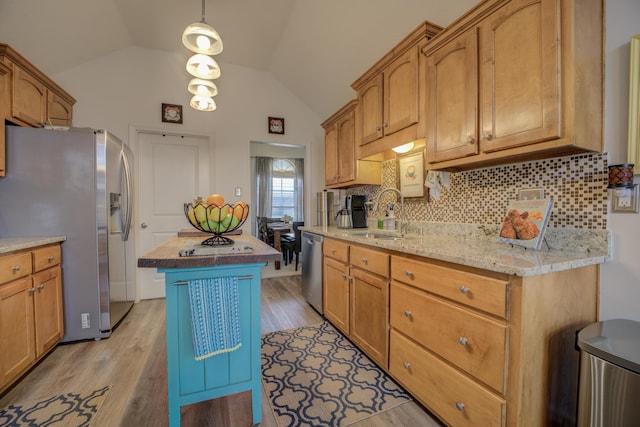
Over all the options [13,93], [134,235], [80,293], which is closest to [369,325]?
[80,293]

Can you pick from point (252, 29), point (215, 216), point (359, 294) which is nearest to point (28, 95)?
point (252, 29)

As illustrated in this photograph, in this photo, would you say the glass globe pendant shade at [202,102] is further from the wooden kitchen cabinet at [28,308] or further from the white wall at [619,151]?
the white wall at [619,151]

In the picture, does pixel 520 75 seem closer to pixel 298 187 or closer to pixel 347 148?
pixel 347 148

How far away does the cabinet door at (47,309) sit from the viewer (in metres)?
1.80

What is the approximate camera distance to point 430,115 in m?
1.71

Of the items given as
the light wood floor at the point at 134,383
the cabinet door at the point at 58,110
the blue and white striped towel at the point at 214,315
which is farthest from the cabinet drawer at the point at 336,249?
the cabinet door at the point at 58,110

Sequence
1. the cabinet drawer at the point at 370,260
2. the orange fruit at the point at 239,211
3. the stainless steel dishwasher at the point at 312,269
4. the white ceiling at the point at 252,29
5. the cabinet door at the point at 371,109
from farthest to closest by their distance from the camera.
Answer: the stainless steel dishwasher at the point at 312,269, the cabinet door at the point at 371,109, the white ceiling at the point at 252,29, the cabinet drawer at the point at 370,260, the orange fruit at the point at 239,211

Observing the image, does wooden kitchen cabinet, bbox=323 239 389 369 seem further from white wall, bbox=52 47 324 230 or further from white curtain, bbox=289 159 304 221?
white curtain, bbox=289 159 304 221

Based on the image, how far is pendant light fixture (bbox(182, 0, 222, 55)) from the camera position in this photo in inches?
61.0

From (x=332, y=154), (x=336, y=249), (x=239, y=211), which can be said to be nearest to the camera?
(x=239, y=211)

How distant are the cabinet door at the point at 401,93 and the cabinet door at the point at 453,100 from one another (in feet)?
0.47

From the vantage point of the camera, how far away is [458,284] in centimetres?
116

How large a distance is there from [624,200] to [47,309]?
3.45 metres

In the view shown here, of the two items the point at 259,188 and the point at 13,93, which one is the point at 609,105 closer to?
the point at 13,93
